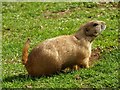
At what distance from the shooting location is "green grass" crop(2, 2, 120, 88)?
7.30 m

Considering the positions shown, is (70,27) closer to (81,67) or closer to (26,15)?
(26,15)

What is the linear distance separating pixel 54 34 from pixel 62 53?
2787 mm

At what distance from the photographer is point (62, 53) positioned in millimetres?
7547

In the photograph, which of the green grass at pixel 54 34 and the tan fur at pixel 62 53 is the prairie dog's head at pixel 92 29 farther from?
the green grass at pixel 54 34

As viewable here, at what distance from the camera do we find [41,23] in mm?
11570

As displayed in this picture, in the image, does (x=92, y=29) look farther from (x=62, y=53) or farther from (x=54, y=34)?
(x=54, y=34)

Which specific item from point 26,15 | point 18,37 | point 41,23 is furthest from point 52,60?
point 26,15

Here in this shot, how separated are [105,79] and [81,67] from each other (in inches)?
27.6

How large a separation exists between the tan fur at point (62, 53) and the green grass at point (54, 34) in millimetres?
148

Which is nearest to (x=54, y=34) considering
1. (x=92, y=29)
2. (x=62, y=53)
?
(x=92, y=29)

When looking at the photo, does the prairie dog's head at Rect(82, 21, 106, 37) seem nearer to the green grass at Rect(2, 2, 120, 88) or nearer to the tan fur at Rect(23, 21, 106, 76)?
the tan fur at Rect(23, 21, 106, 76)

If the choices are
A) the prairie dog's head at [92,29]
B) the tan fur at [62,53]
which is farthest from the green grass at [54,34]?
the prairie dog's head at [92,29]

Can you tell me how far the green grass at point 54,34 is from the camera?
23.9 ft

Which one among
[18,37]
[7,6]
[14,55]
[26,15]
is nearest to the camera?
[14,55]
